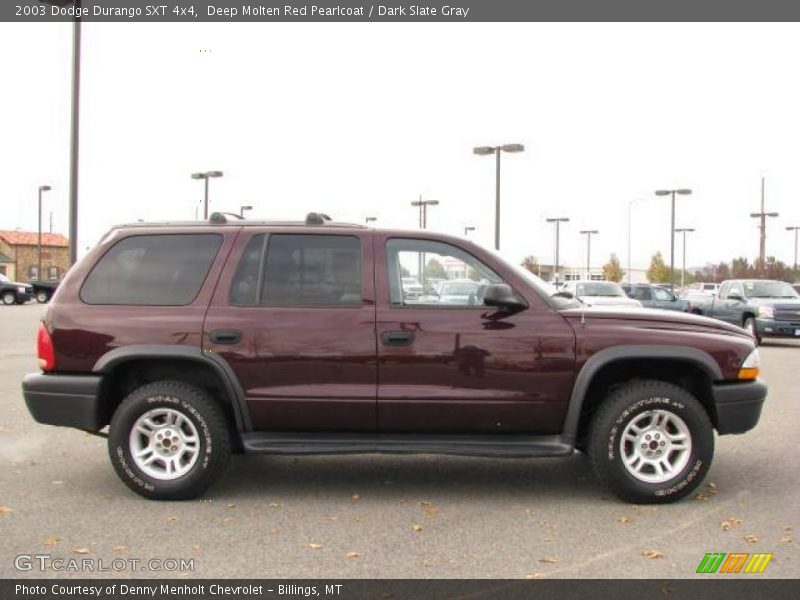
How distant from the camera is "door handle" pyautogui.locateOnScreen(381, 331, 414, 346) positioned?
509 cm

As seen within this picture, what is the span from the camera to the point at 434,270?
5.46 meters

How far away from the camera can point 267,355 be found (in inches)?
201

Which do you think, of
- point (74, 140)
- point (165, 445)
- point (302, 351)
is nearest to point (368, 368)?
point (302, 351)

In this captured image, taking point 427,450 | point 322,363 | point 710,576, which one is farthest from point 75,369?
point 710,576

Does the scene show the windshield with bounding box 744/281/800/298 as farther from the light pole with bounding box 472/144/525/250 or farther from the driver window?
the driver window

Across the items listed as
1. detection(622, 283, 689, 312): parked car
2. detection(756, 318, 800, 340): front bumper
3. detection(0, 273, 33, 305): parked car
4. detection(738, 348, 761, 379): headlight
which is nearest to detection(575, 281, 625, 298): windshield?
detection(622, 283, 689, 312): parked car

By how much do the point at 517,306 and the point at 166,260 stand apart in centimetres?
246

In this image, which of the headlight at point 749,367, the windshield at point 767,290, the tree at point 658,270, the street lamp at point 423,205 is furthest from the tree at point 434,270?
→ the tree at point 658,270

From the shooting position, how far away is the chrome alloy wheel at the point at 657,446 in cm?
512

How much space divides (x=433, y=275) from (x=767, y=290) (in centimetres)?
1669

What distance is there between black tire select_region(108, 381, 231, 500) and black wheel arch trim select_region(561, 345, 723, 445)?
230 centimetres

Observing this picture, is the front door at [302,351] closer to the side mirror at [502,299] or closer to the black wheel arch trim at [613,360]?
the side mirror at [502,299]

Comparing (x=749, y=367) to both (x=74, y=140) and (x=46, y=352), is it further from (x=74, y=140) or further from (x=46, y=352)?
(x=74, y=140)
